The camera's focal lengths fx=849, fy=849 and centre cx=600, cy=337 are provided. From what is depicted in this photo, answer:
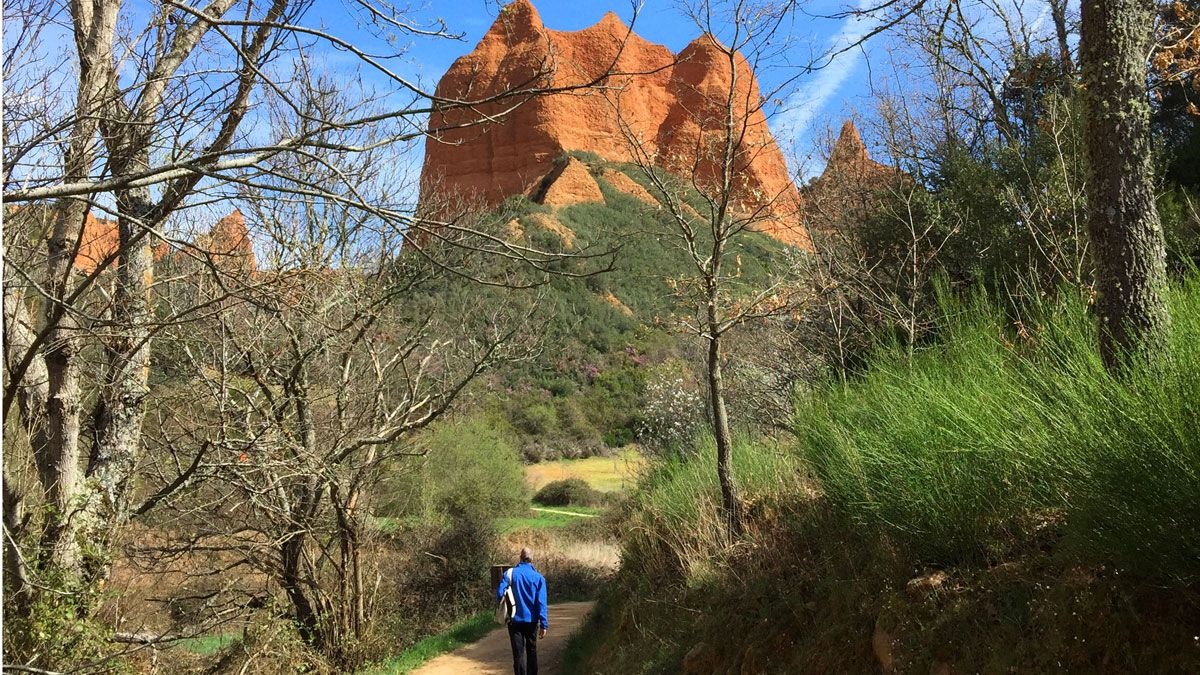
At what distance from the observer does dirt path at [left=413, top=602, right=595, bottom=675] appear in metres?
11.5

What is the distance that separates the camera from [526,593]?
926 cm

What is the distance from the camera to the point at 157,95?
480cm

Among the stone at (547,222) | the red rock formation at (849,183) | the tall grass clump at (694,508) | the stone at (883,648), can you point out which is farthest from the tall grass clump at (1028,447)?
the stone at (547,222)

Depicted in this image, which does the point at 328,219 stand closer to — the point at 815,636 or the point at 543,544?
the point at 815,636

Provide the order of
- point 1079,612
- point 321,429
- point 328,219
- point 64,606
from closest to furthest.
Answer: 1. point 1079,612
2. point 64,606
3. point 328,219
4. point 321,429

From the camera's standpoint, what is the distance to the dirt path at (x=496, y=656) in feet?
37.8

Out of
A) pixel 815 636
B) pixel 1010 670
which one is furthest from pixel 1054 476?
pixel 815 636

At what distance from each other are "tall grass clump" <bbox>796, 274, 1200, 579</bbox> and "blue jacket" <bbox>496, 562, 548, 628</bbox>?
4263 mm

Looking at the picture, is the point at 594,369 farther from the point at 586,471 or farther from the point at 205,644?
the point at 205,644

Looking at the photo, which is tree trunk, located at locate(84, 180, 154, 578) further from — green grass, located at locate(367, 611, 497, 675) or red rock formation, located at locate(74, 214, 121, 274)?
green grass, located at locate(367, 611, 497, 675)

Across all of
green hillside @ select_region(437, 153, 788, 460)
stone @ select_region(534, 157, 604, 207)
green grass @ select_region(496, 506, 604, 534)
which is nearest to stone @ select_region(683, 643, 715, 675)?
green grass @ select_region(496, 506, 604, 534)

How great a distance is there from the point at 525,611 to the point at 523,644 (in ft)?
1.39

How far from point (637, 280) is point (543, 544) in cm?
2836

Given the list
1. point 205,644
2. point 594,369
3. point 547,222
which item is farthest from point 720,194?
point 547,222
